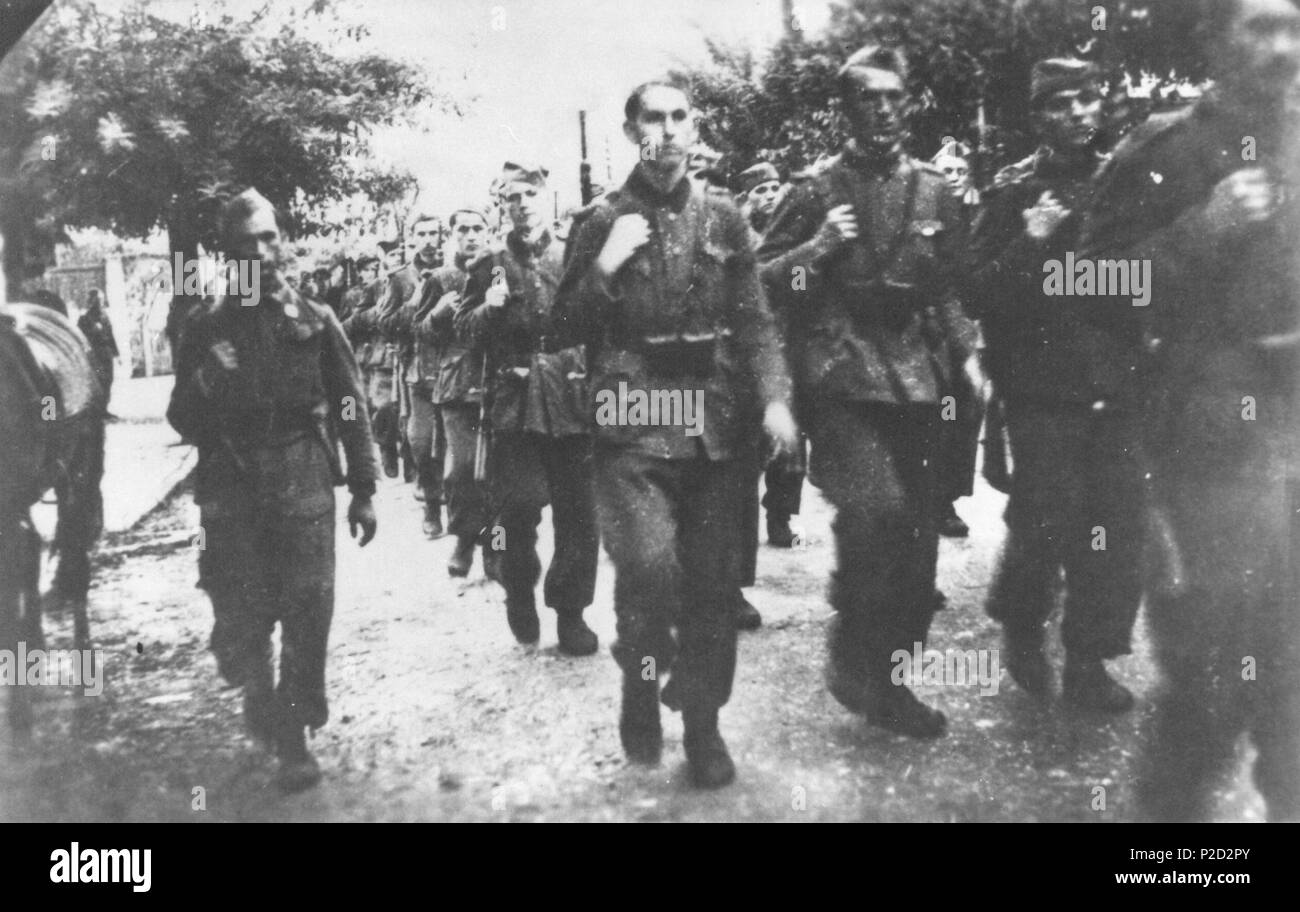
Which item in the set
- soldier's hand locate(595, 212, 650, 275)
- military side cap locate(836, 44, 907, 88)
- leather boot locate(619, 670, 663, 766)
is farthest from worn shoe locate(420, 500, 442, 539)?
military side cap locate(836, 44, 907, 88)

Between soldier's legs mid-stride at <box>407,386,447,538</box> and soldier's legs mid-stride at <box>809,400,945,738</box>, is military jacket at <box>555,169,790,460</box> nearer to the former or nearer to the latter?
soldier's legs mid-stride at <box>809,400,945,738</box>

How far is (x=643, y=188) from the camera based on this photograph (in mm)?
3719

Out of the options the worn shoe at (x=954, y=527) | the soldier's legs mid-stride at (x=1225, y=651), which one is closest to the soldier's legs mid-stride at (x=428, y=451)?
the worn shoe at (x=954, y=527)

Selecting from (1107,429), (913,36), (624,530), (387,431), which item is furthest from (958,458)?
(387,431)

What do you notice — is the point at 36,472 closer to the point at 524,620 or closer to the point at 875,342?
the point at 524,620

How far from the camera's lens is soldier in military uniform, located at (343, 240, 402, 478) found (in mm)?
4363

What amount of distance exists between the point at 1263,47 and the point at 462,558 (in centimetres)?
346

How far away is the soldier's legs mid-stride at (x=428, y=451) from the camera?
466cm

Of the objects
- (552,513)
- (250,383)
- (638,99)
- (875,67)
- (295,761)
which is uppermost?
(875,67)

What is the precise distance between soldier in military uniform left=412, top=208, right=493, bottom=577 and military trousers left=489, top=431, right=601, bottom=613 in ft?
0.36

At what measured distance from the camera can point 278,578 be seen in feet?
13.0

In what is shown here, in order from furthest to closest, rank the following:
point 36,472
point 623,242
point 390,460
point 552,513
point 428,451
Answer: point 428,451 → point 390,460 → point 552,513 → point 36,472 → point 623,242

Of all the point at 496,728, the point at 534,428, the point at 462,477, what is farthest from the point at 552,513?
the point at 496,728

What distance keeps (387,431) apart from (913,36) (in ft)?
9.11
